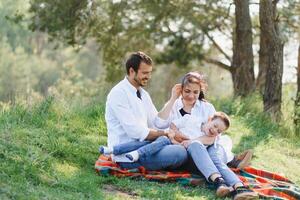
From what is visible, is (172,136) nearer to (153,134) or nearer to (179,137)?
(179,137)

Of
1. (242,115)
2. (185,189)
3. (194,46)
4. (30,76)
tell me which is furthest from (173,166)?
(30,76)

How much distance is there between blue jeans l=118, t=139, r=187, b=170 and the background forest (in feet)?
0.84

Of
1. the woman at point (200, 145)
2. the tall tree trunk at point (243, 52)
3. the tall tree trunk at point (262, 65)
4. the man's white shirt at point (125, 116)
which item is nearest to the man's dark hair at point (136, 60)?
the man's white shirt at point (125, 116)

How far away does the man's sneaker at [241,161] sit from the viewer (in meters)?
6.49

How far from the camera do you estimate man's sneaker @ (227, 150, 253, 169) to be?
649 cm

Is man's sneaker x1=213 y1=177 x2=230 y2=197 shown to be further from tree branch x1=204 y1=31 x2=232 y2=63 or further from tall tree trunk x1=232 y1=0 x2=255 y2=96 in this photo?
tree branch x1=204 y1=31 x2=232 y2=63

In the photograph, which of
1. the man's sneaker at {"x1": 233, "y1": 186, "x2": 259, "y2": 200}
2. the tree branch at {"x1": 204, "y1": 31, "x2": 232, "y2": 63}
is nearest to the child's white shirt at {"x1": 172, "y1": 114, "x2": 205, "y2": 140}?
the man's sneaker at {"x1": 233, "y1": 186, "x2": 259, "y2": 200}

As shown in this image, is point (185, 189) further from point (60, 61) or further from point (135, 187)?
point (60, 61)

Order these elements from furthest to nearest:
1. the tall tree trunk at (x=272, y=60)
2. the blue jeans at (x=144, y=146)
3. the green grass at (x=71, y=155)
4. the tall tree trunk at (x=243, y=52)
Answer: the tall tree trunk at (x=243, y=52), the tall tree trunk at (x=272, y=60), the blue jeans at (x=144, y=146), the green grass at (x=71, y=155)

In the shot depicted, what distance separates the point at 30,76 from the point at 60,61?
21.3 feet

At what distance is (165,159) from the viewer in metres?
6.12

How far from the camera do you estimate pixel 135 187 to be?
19.0ft

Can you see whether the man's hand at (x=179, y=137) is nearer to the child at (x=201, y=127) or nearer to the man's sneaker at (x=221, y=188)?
the child at (x=201, y=127)

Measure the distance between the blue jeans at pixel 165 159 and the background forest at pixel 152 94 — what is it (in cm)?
26
